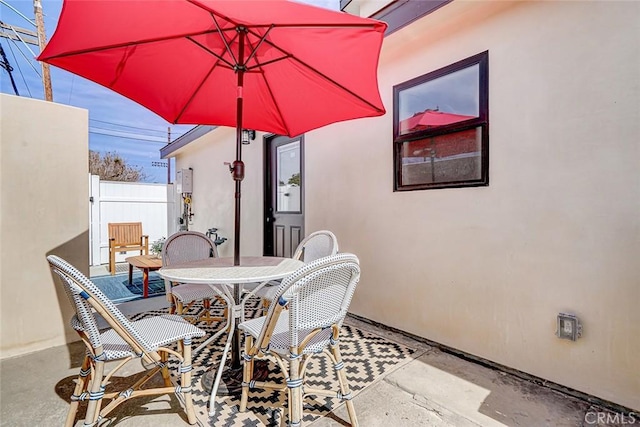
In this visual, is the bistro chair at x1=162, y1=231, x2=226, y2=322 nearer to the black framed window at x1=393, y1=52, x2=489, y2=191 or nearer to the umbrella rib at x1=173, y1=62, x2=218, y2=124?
the umbrella rib at x1=173, y1=62, x2=218, y2=124

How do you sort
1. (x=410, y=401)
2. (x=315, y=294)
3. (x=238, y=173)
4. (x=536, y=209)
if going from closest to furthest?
1. (x=315, y=294)
2. (x=410, y=401)
3. (x=238, y=173)
4. (x=536, y=209)

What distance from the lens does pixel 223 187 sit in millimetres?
6301

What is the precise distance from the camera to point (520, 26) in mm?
2230

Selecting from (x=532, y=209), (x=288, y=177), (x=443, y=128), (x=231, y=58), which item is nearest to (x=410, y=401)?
(x=532, y=209)

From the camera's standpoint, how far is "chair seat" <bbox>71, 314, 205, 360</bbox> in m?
1.51

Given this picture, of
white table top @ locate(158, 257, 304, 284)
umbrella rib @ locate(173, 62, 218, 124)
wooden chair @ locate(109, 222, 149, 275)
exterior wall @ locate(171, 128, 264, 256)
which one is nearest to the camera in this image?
white table top @ locate(158, 257, 304, 284)

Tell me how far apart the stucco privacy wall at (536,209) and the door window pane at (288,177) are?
5.39 ft

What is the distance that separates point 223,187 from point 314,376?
191 inches

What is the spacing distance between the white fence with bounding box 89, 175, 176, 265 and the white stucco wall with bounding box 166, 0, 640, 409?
21.7ft

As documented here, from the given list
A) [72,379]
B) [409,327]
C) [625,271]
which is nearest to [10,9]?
[72,379]

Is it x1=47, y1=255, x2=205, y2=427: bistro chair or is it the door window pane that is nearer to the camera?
x1=47, y1=255, x2=205, y2=427: bistro chair

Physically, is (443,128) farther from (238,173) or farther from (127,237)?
(127,237)

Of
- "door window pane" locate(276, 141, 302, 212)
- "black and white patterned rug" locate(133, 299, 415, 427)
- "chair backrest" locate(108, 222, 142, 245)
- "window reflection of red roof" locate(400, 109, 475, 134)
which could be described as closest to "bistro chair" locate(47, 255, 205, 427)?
"black and white patterned rug" locate(133, 299, 415, 427)

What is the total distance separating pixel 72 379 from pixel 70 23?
223 centimetres
